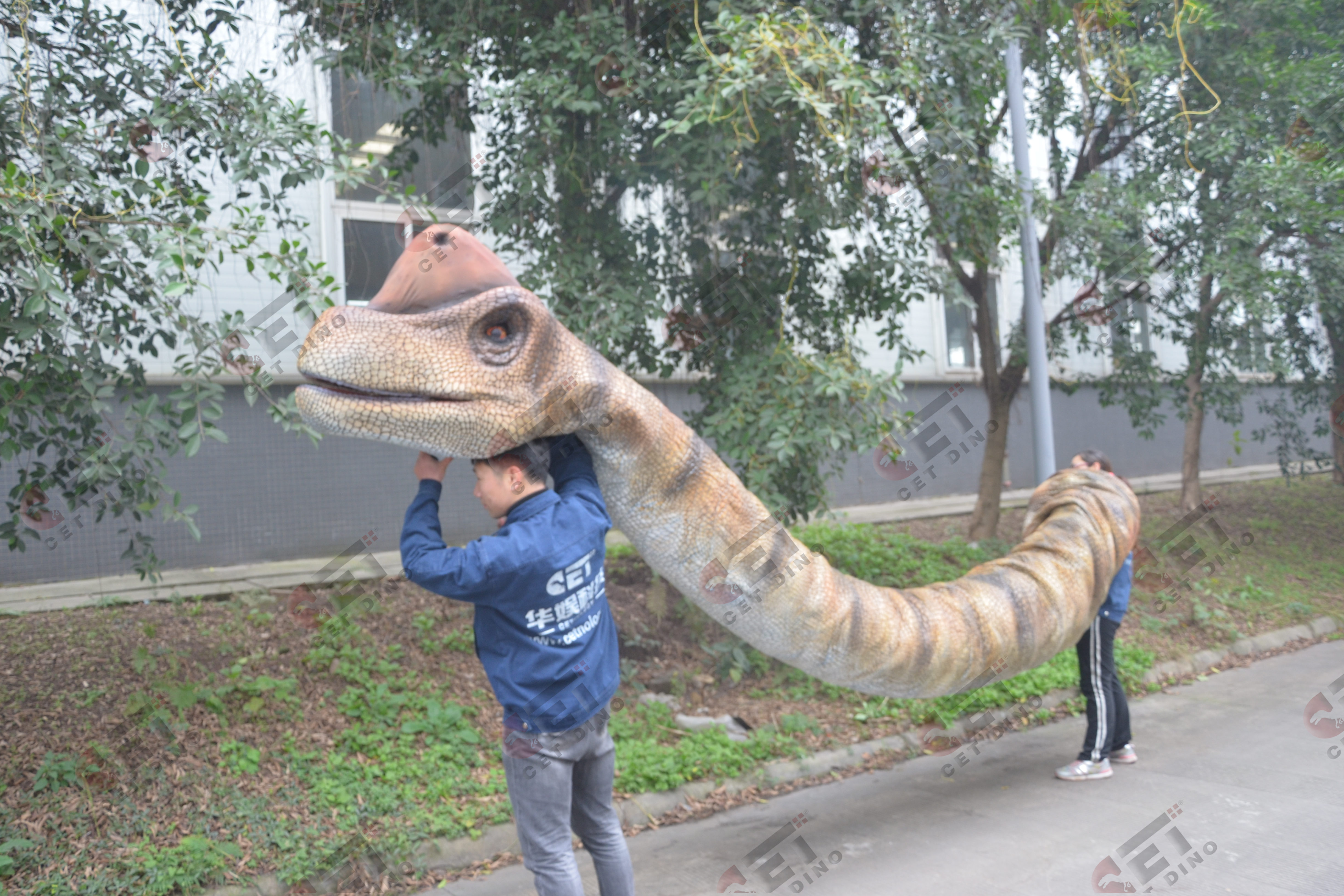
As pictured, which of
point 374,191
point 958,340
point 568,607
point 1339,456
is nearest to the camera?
point 568,607

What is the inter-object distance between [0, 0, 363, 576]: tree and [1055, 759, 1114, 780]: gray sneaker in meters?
4.38

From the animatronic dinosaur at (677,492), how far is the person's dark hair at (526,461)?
2.7 inches

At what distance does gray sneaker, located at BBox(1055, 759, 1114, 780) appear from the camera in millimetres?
5340

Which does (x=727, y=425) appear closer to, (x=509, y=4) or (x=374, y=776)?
(x=374, y=776)

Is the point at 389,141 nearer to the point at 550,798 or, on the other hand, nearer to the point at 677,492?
the point at 677,492

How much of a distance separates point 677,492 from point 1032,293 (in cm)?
544

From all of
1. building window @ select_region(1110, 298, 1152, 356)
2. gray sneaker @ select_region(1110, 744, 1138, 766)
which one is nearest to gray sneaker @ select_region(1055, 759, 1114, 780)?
gray sneaker @ select_region(1110, 744, 1138, 766)

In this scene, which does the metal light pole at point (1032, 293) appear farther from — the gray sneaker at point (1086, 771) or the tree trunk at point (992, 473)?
the tree trunk at point (992, 473)

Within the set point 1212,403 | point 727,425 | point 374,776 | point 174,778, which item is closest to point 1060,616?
point 727,425

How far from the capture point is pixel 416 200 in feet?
15.8

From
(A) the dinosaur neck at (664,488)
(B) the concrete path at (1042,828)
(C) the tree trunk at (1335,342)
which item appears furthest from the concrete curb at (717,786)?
(C) the tree trunk at (1335,342)

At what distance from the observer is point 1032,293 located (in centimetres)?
781

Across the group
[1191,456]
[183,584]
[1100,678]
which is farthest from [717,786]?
[1191,456]

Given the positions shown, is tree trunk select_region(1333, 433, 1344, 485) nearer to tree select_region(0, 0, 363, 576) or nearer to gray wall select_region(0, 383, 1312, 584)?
gray wall select_region(0, 383, 1312, 584)
